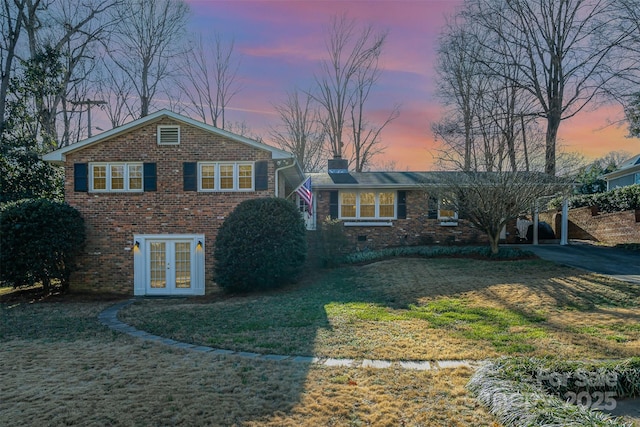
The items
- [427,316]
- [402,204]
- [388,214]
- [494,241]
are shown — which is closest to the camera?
[427,316]

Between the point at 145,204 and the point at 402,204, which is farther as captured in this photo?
the point at 402,204

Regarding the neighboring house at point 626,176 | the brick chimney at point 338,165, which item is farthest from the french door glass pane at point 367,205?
the neighboring house at point 626,176

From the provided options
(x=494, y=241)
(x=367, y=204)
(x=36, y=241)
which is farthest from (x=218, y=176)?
(x=494, y=241)

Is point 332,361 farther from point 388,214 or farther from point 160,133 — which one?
point 388,214

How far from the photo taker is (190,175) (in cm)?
1291

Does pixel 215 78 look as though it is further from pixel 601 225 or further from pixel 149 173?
pixel 601 225

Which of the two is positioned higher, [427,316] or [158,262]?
[158,262]

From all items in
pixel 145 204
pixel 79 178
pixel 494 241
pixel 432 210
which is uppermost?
pixel 79 178

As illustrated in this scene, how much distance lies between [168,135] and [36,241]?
16.0 ft

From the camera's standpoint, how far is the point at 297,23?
12945 mm

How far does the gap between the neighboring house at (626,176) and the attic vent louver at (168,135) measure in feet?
80.2

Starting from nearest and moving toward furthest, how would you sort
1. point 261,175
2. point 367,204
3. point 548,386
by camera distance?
point 548,386 < point 261,175 < point 367,204

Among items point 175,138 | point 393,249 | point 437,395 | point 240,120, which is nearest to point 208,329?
point 437,395

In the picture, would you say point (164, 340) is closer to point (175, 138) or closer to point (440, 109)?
point (175, 138)
